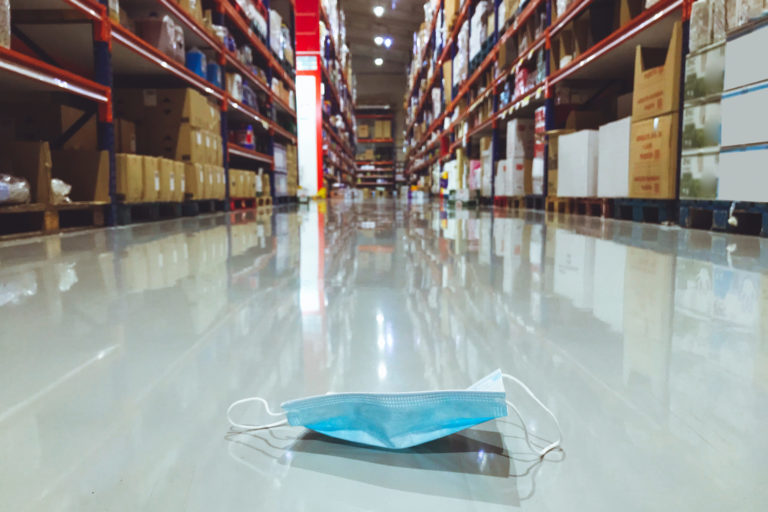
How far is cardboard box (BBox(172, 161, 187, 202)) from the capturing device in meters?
5.58

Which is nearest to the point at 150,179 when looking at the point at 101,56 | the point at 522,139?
the point at 101,56

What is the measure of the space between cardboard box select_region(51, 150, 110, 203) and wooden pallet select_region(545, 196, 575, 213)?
4830 millimetres

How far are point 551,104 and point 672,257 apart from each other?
459 cm

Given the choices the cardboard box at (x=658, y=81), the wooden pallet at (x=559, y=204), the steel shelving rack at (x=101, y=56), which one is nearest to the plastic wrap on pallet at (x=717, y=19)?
the cardboard box at (x=658, y=81)

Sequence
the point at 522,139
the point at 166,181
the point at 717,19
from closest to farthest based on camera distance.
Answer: the point at 717,19 → the point at 166,181 → the point at 522,139

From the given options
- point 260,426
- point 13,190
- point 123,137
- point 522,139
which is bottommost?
point 260,426

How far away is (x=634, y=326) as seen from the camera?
1188mm

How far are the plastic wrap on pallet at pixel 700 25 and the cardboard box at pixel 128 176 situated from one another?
14.5 feet

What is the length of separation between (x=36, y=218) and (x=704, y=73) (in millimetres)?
4658

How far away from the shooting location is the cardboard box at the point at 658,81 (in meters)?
3.89

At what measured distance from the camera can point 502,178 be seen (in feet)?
28.2

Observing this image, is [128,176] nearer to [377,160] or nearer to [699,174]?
[699,174]

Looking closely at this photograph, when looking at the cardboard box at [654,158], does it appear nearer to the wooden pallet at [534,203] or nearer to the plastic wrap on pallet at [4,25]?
the wooden pallet at [534,203]

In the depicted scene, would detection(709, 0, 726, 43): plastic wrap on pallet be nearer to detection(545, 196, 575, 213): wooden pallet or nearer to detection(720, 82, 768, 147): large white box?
detection(720, 82, 768, 147): large white box
